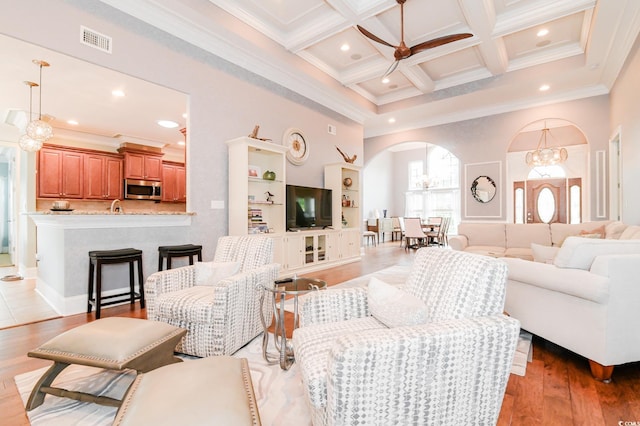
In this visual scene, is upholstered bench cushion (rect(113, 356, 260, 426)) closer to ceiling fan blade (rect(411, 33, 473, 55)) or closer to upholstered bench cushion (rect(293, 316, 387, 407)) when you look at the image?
upholstered bench cushion (rect(293, 316, 387, 407))

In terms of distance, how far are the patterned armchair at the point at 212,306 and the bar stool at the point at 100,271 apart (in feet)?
3.50

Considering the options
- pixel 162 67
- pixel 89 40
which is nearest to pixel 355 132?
pixel 162 67

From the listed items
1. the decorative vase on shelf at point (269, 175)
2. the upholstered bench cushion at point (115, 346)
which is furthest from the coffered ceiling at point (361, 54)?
the upholstered bench cushion at point (115, 346)

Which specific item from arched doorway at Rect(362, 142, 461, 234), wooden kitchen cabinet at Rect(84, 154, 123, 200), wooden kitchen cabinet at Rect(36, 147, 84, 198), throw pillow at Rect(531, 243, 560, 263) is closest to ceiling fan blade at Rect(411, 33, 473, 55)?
throw pillow at Rect(531, 243, 560, 263)

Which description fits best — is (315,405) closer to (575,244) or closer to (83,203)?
(575,244)

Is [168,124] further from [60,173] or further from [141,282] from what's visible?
[141,282]

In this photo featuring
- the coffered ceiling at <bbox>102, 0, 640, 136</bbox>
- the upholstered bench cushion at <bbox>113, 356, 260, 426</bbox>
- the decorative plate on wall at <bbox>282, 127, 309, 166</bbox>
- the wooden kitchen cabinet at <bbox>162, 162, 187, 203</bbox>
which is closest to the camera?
the upholstered bench cushion at <bbox>113, 356, 260, 426</bbox>

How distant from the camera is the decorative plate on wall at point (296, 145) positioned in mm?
5382

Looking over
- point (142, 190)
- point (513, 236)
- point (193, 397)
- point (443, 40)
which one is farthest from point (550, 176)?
point (142, 190)

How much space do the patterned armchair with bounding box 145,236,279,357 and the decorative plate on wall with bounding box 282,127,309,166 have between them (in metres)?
3.08

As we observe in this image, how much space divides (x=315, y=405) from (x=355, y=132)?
6.72 m

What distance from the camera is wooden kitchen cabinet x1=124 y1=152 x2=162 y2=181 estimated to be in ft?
20.7

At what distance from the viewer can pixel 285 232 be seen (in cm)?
494

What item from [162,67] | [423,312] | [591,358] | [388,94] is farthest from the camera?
[388,94]
